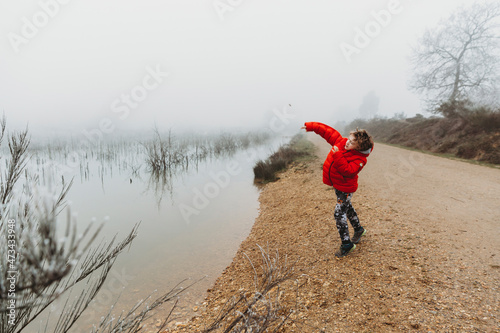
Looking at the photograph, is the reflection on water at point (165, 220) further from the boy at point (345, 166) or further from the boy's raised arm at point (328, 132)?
the boy's raised arm at point (328, 132)

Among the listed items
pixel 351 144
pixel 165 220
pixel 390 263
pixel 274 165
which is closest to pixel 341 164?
pixel 351 144

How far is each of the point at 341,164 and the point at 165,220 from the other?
15.5 feet

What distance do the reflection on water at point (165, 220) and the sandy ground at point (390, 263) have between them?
465mm

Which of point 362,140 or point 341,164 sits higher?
point 362,140

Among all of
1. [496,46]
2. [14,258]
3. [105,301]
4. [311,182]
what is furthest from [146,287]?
[496,46]

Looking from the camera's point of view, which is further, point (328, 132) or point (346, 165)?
point (328, 132)

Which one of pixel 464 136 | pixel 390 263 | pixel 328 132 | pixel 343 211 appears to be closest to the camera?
pixel 390 263

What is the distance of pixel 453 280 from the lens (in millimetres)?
2496

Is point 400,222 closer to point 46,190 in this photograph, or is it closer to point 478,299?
point 478,299

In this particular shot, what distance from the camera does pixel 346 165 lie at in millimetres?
2789

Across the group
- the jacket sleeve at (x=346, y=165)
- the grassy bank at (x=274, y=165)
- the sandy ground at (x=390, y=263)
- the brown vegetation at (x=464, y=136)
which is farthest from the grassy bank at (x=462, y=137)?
the jacket sleeve at (x=346, y=165)

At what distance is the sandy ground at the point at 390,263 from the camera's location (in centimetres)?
213

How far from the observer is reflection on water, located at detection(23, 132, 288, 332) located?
355 centimetres

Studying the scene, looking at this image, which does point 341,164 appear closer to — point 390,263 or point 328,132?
point 328,132
